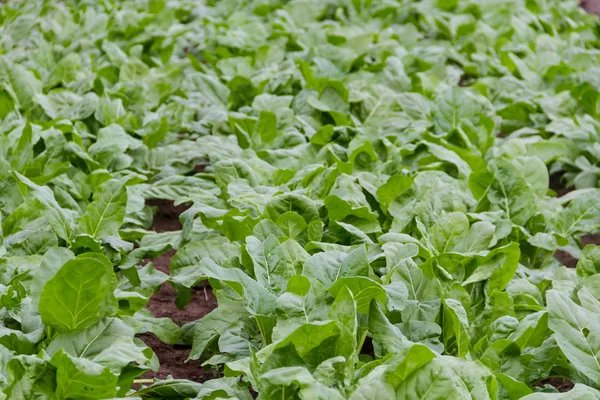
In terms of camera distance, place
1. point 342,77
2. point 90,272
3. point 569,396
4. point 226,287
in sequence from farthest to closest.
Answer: point 342,77 → point 226,287 → point 90,272 → point 569,396

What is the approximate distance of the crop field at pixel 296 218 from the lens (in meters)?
2.17

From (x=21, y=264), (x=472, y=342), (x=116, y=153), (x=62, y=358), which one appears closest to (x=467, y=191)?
(x=472, y=342)

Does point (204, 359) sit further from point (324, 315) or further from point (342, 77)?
point (342, 77)

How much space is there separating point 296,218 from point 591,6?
6259mm

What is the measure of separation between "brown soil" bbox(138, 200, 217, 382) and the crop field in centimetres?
1

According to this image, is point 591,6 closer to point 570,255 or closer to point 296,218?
point 570,255

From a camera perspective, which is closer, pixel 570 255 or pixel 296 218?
pixel 296 218

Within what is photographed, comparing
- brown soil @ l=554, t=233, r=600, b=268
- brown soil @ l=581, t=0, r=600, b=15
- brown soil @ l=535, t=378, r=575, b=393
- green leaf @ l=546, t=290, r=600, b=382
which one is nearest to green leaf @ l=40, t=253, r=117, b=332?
green leaf @ l=546, t=290, r=600, b=382

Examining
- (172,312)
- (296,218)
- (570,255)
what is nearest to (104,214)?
(172,312)

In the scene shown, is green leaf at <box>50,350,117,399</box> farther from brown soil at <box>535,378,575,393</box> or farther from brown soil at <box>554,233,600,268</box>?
brown soil at <box>554,233,600,268</box>

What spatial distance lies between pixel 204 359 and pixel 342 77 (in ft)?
→ 8.51

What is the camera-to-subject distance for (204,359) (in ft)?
9.01

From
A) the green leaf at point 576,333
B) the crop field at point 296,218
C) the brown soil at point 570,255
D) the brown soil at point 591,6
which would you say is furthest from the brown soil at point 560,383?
the brown soil at point 591,6

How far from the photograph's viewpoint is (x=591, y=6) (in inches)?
320
